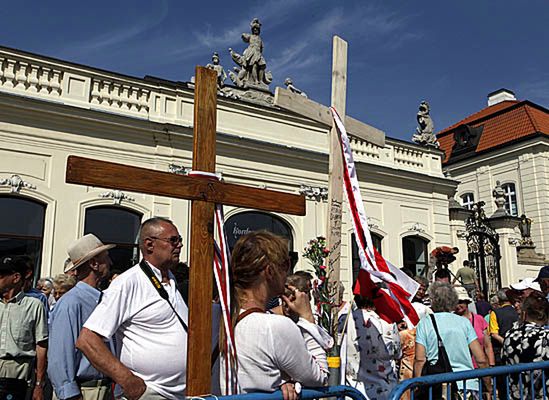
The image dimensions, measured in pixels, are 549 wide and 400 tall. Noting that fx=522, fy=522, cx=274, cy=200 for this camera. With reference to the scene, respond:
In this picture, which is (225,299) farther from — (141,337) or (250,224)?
(250,224)

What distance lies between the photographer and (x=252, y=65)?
1394 centimetres

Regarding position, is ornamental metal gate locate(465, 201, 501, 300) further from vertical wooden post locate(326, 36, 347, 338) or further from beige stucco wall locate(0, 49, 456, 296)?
vertical wooden post locate(326, 36, 347, 338)

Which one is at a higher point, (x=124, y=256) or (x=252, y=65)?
(x=252, y=65)

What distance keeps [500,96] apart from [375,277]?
1181 inches

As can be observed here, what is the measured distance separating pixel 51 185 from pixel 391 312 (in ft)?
27.0

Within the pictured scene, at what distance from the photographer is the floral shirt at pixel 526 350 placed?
3773 mm

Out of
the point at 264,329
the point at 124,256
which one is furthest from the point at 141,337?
the point at 124,256

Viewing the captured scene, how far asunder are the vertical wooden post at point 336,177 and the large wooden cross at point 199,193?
1.09 m

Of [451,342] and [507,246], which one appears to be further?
[507,246]

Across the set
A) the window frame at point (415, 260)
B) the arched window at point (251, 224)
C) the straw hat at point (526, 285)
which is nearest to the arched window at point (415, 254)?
the window frame at point (415, 260)

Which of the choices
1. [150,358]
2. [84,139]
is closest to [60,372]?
[150,358]

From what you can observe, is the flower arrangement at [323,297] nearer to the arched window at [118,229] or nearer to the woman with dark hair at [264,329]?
the woman with dark hair at [264,329]

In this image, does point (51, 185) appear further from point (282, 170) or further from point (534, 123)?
point (534, 123)

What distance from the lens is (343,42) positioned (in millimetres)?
4438
